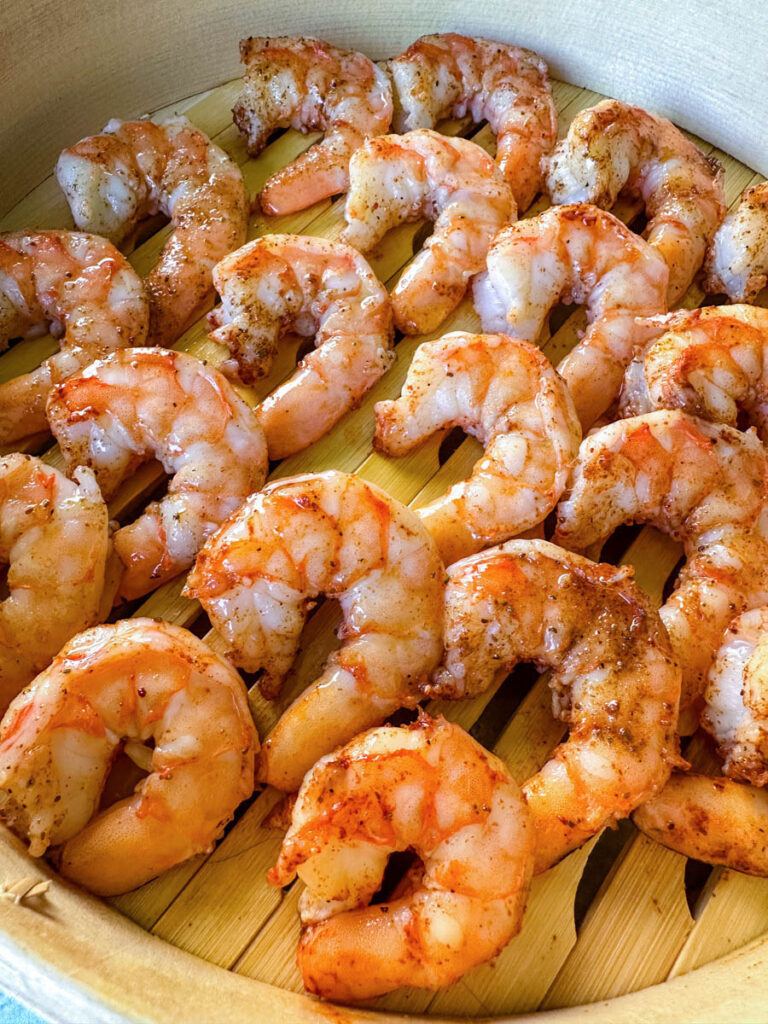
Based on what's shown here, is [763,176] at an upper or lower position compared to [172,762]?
upper

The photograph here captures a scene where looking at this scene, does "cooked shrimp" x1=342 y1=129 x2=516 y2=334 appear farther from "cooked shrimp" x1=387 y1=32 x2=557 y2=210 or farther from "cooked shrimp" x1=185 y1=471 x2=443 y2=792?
"cooked shrimp" x1=185 y1=471 x2=443 y2=792

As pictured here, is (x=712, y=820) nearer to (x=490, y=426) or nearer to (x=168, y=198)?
(x=490, y=426)

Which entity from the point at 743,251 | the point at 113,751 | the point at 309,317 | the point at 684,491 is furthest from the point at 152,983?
the point at 743,251

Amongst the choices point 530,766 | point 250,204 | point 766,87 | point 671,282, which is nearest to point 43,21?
point 250,204

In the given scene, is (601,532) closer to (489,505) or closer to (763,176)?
(489,505)

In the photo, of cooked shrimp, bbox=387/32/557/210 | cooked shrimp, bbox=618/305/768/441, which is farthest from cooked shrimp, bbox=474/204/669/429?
cooked shrimp, bbox=387/32/557/210

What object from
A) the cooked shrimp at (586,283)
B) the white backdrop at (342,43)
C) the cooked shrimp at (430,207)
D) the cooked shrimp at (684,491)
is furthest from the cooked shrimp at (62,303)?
the cooked shrimp at (684,491)
